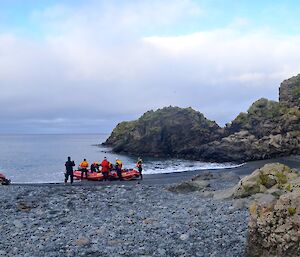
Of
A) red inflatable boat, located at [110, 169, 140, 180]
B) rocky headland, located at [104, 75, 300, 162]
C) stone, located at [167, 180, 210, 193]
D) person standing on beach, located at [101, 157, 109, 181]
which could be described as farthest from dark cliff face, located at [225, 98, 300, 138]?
stone, located at [167, 180, 210, 193]

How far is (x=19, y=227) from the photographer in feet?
52.1

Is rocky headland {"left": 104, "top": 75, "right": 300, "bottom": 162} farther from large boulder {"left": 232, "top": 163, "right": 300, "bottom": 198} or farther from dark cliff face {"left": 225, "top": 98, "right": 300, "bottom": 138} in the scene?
large boulder {"left": 232, "top": 163, "right": 300, "bottom": 198}

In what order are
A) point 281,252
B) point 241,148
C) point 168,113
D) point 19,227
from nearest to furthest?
point 281,252 < point 19,227 < point 241,148 < point 168,113

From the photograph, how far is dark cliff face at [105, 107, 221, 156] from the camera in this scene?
8025cm

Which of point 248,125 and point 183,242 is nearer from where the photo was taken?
point 183,242

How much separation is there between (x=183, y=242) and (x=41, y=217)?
756 cm

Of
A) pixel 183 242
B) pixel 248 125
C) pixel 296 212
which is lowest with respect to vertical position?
pixel 183 242

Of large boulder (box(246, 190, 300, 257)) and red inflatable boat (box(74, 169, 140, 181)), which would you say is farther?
red inflatable boat (box(74, 169, 140, 181))

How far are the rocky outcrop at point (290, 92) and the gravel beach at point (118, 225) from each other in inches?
2383

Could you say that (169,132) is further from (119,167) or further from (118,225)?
(118,225)

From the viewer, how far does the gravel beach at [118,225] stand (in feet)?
41.5

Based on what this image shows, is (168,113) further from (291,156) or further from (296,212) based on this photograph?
(296,212)

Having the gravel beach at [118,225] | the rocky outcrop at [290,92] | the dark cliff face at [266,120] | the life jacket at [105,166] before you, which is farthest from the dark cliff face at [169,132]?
the gravel beach at [118,225]

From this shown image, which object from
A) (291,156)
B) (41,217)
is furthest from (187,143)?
(41,217)
